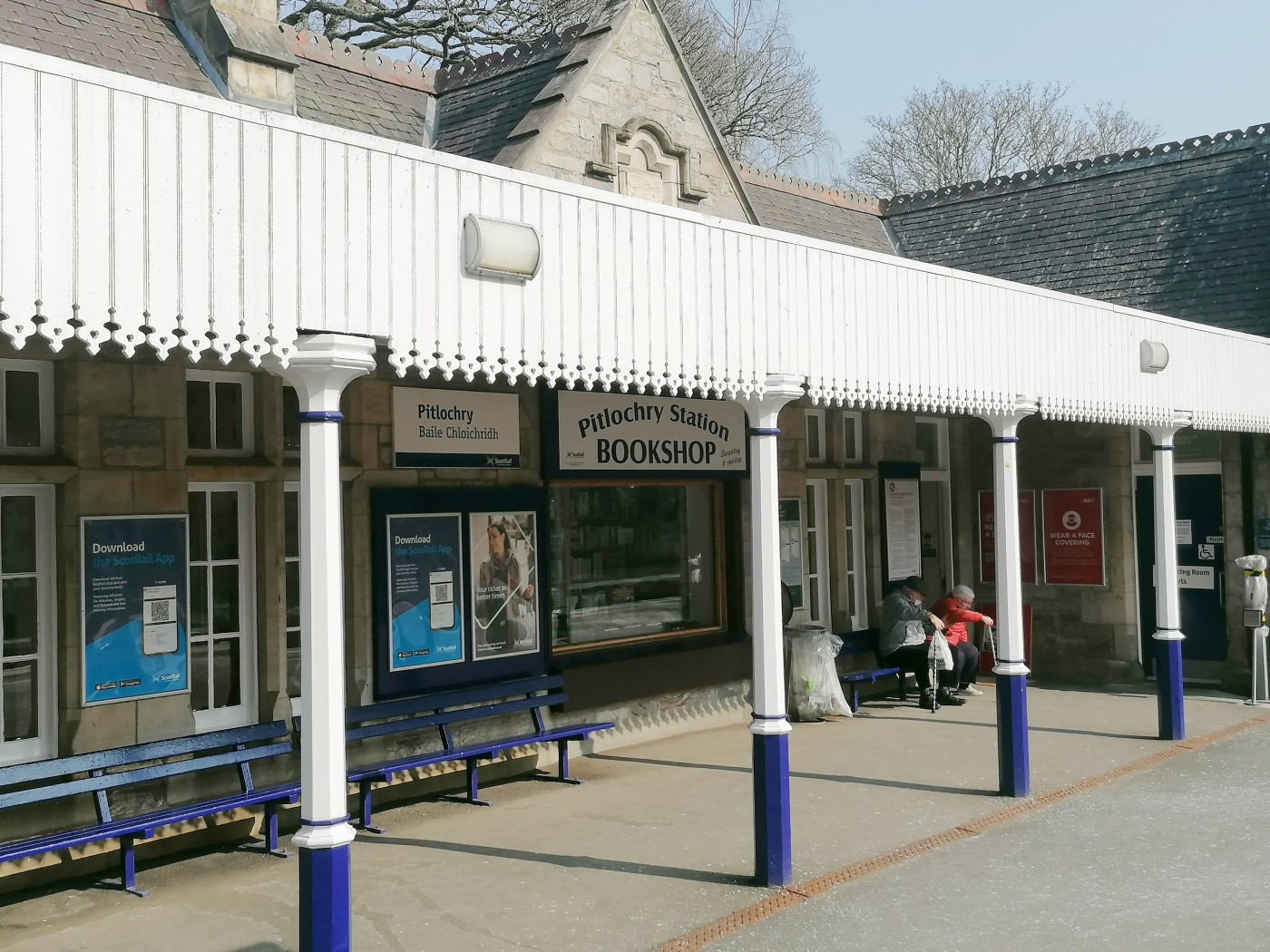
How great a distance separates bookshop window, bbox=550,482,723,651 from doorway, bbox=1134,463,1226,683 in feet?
17.2

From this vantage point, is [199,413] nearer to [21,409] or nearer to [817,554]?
[21,409]

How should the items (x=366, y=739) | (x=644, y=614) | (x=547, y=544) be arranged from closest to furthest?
(x=366, y=739) < (x=547, y=544) < (x=644, y=614)

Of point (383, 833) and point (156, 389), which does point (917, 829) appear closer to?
point (383, 833)

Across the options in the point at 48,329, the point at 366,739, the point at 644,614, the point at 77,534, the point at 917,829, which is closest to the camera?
the point at 48,329

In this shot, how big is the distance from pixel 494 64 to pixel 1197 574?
9298mm

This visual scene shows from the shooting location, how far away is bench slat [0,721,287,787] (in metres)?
6.31

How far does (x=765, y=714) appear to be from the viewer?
21.5 ft

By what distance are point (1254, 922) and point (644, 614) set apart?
19.2ft

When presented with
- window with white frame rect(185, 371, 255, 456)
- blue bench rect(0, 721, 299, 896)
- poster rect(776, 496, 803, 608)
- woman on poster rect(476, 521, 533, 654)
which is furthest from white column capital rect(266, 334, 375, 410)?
poster rect(776, 496, 803, 608)

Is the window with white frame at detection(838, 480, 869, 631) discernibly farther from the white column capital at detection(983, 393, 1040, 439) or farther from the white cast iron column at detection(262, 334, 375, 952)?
the white cast iron column at detection(262, 334, 375, 952)

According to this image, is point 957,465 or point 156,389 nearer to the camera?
point 156,389

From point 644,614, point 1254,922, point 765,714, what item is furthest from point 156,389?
point 1254,922

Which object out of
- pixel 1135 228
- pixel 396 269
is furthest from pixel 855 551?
pixel 396 269

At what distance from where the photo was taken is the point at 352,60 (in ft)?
38.4
